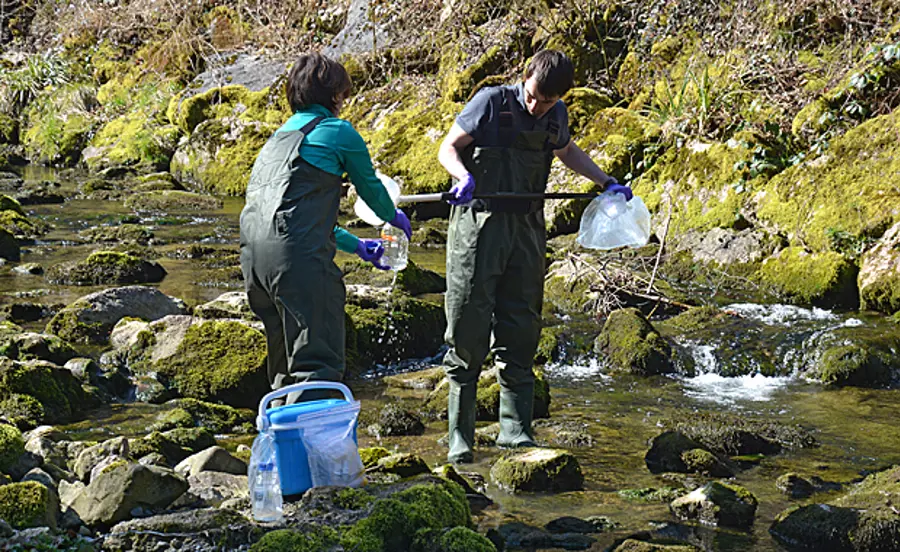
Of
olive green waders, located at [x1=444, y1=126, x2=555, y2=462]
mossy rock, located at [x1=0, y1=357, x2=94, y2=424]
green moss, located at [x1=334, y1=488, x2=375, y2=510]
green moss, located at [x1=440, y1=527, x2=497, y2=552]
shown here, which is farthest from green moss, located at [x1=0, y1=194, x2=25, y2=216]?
green moss, located at [x1=440, y1=527, x2=497, y2=552]

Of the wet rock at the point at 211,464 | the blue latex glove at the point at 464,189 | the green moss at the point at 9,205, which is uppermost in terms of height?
the blue latex glove at the point at 464,189

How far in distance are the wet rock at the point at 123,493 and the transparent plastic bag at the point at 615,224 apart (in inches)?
95.3

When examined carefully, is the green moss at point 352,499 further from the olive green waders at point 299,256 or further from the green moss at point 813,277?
the green moss at point 813,277

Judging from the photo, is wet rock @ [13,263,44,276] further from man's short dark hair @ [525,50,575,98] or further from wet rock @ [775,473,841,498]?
wet rock @ [775,473,841,498]

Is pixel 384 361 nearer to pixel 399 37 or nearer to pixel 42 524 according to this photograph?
pixel 42 524

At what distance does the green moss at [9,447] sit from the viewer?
14.5ft

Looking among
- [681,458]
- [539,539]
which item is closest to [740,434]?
[681,458]

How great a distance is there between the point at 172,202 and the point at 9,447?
504 inches

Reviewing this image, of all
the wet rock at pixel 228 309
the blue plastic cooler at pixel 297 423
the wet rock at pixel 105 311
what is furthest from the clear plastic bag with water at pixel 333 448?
the wet rock at pixel 105 311

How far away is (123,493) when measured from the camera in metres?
4.16

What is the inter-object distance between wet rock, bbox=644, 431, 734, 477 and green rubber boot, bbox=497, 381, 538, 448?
0.71 m

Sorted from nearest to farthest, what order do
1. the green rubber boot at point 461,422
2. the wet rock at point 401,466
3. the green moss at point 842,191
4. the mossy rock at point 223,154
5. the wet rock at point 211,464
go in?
1. the wet rock at point 401,466
2. the wet rock at point 211,464
3. the green rubber boot at point 461,422
4. the green moss at point 842,191
5. the mossy rock at point 223,154

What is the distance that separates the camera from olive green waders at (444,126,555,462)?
522cm

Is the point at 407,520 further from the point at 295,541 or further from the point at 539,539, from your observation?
the point at 539,539
